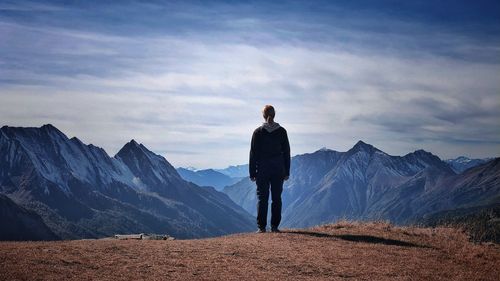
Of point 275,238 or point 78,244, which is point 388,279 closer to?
point 275,238

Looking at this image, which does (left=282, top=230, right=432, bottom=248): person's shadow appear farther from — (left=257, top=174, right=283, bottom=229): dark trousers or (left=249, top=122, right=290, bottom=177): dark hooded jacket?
(left=249, top=122, right=290, bottom=177): dark hooded jacket

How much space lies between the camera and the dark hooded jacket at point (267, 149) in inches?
810

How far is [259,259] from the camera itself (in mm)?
15031

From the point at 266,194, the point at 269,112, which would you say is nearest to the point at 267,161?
the point at 266,194

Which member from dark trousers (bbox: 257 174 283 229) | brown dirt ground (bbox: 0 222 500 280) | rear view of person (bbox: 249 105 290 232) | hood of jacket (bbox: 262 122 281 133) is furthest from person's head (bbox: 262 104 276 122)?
brown dirt ground (bbox: 0 222 500 280)

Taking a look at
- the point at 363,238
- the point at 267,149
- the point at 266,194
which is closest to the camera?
the point at 363,238

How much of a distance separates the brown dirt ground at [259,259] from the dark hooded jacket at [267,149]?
267 centimetres

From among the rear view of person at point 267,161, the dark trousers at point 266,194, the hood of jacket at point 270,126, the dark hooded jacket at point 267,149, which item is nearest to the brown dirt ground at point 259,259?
the dark trousers at point 266,194

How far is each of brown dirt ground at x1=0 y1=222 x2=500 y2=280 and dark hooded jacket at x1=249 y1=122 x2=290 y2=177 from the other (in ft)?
8.74

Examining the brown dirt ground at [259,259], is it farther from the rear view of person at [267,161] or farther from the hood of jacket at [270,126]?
the hood of jacket at [270,126]

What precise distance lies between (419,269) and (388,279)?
71.0 inches

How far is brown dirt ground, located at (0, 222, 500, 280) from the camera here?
1275 cm

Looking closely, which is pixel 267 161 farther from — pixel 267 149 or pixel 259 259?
pixel 259 259

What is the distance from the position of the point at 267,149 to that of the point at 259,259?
6.41 m
